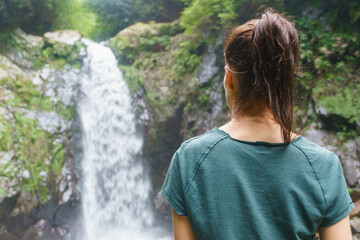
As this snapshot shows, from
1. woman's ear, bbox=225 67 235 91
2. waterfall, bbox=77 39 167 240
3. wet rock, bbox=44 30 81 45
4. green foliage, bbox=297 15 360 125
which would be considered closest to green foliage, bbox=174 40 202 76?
waterfall, bbox=77 39 167 240

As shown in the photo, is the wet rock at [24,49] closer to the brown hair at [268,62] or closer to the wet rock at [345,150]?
the wet rock at [345,150]

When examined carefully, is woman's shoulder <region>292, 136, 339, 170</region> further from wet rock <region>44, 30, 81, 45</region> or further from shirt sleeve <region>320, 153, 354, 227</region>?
wet rock <region>44, 30, 81, 45</region>

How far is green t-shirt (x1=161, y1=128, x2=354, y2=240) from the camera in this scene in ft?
2.32

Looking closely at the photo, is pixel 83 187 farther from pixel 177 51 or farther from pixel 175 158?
pixel 175 158

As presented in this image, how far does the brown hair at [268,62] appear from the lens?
727 millimetres

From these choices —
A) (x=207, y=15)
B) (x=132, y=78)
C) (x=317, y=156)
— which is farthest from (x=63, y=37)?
(x=317, y=156)

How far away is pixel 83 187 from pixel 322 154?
5.78 meters

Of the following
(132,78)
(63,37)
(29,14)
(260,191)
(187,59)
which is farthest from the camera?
(63,37)

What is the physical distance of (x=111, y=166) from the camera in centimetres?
634

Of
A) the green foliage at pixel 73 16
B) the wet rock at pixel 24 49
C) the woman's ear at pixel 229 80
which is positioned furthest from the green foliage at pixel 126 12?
the woman's ear at pixel 229 80

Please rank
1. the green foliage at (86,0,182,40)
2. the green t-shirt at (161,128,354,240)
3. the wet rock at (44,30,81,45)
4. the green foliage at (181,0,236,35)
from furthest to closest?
the green foliage at (86,0,182,40), the wet rock at (44,30,81,45), the green foliage at (181,0,236,35), the green t-shirt at (161,128,354,240)

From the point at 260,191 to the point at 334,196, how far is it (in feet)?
0.65

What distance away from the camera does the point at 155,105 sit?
648cm

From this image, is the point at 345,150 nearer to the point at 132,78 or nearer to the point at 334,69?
the point at 334,69
